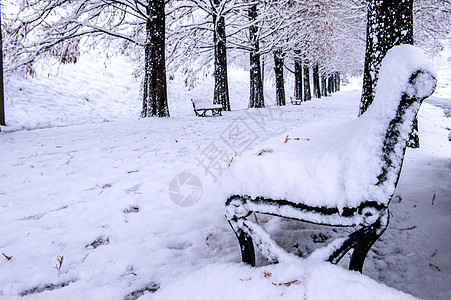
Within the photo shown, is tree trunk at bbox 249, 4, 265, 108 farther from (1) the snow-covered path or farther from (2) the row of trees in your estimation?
(1) the snow-covered path

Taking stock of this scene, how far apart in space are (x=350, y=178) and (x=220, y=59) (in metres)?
10.8

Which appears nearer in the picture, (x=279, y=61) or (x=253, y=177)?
(x=253, y=177)

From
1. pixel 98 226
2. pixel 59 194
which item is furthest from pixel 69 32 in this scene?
pixel 98 226

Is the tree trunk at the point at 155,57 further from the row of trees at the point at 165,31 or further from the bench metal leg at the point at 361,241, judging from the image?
the bench metal leg at the point at 361,241

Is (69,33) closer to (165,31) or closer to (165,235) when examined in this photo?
(165,31)

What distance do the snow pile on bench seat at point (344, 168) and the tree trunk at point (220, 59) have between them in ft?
32.9

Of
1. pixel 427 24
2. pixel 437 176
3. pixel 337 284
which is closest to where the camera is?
pixel 337 284

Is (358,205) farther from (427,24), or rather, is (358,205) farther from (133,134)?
(427,24)

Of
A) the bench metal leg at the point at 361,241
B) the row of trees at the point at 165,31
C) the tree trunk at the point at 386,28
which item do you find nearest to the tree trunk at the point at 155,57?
the row of trees at the point at 165,31

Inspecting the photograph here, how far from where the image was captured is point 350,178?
1.15 m

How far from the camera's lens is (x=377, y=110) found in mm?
1166

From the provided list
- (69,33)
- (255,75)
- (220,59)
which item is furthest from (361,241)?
(255,75)

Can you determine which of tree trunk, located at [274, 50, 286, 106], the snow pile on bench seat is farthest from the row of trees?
the snow pile on bench seat

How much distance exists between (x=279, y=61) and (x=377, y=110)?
17.1 m
